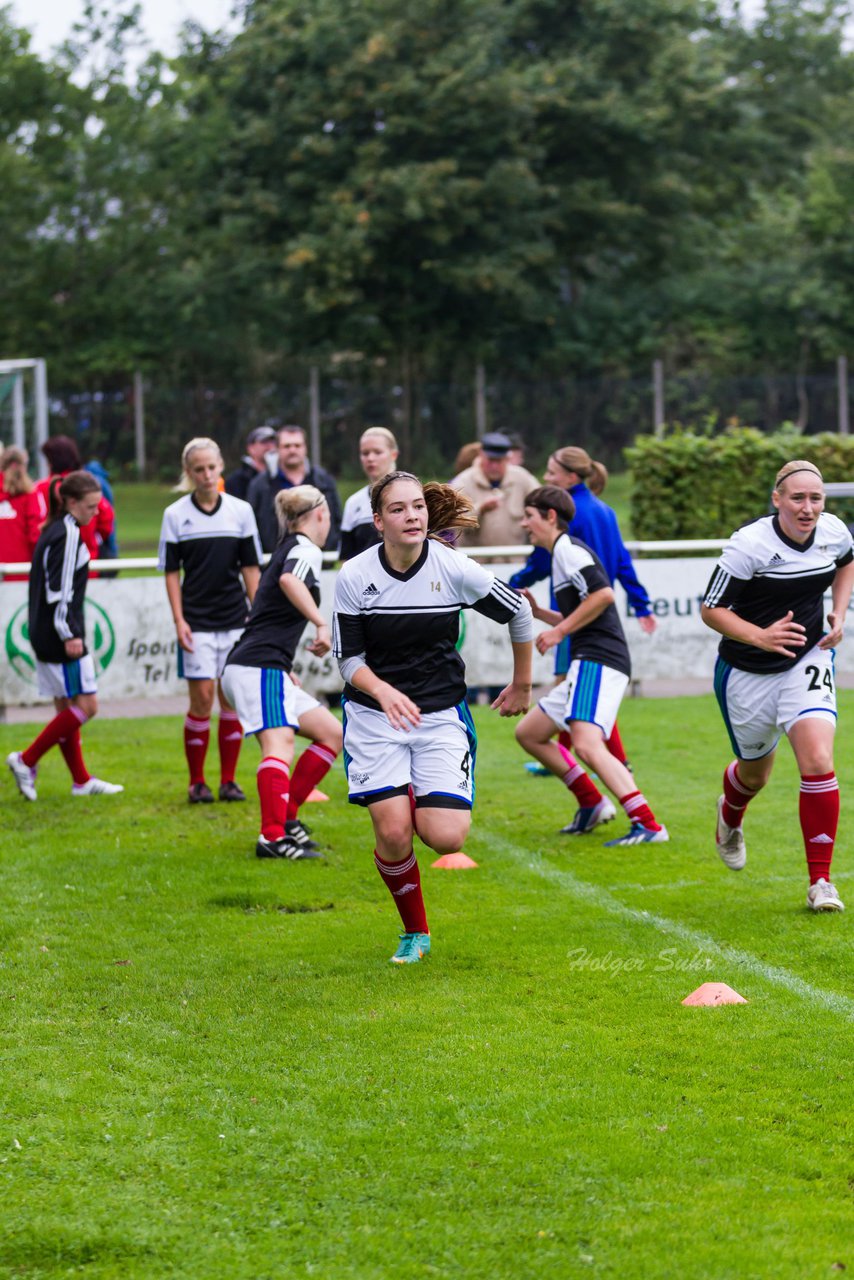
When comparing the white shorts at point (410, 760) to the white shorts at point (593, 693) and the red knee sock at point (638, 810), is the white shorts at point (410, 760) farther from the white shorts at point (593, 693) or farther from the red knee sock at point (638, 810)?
the red knee sock at point (638, 810)

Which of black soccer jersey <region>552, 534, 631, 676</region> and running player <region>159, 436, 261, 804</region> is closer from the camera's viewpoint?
black soccer jersey <region>552, 534, 631, 676</region>

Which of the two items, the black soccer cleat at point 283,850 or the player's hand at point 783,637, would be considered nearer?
the player's hand at point 783,637

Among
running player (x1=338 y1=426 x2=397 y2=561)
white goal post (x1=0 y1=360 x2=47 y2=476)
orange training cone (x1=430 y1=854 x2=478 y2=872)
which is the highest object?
white goal post (x1=0 y1=360 x2=47 y2=476)

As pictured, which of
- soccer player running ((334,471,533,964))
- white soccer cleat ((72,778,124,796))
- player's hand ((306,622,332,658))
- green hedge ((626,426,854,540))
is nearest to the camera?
soccer player running ((334,471,533,964))

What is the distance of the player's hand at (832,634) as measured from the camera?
7.04 meters

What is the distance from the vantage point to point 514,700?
6.60 m

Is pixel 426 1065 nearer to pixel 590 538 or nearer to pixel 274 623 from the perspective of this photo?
pixel 274 623

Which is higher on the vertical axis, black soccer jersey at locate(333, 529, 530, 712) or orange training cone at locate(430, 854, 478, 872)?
black soccer jersey at locate(333, 529, 530, 712)

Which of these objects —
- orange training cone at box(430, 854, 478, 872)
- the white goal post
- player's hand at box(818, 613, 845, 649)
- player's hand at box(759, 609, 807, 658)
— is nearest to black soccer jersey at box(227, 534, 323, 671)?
orange training cone at box(430, 854, 478, 872)

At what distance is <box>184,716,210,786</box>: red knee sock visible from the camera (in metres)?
9.83

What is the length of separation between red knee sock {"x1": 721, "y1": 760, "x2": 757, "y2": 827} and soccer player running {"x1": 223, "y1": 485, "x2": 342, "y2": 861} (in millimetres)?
2125

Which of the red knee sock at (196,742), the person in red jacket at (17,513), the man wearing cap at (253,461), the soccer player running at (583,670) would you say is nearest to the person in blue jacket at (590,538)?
the soccer player running at (583,670)

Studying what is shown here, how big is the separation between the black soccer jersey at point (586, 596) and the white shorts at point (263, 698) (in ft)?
5.05

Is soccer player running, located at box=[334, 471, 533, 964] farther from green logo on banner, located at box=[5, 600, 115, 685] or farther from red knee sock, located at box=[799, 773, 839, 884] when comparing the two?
green logo on banner, located at box=[5, 600, 115, 685]
